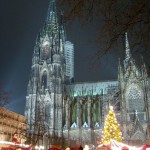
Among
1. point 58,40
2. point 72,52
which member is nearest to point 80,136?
point 58,40

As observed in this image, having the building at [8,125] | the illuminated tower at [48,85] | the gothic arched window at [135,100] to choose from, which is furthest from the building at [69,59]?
the building at [8,125]

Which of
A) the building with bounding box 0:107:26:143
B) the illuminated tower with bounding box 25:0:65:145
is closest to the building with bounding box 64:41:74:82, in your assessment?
the illuminated tower with bounding box 25:0:65:145

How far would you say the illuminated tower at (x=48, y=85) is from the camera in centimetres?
6381

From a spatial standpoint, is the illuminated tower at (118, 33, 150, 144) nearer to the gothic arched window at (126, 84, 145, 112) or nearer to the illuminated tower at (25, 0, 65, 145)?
the gothic arched window at (126, 84, 145, 112)

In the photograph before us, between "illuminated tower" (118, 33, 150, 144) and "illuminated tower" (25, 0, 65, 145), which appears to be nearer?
"illuminated tower" (118, 33, 150, 144)

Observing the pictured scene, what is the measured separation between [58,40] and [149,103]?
2826 cm

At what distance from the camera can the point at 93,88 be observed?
73000 mm

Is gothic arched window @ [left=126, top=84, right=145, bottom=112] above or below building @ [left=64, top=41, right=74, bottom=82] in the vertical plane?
below

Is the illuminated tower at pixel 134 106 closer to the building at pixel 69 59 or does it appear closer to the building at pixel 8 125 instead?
the building at pixel 8 125

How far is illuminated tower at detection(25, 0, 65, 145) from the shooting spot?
Answer: 209 feet

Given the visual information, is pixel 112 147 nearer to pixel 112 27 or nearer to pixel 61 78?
pixel 112 27

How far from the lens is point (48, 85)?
225 ft

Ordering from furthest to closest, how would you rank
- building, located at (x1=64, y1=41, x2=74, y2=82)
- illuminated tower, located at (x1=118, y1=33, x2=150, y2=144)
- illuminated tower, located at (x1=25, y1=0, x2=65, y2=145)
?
building, located at (x1=64, y1=41, x2=74, y2=82) → illuminated tower, located at (x1=25, y1=0, x2=65, y2=145) → illuminated tower, located at (x1=118, y1=33, x2=150, y2=144)

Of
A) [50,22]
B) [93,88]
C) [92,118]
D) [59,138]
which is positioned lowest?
[59,138]
